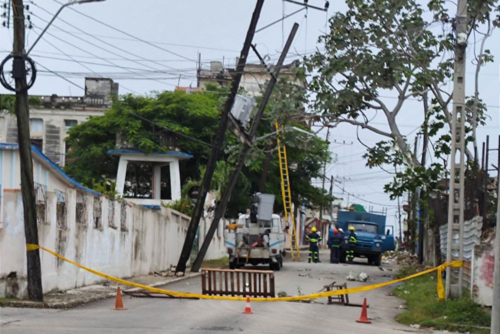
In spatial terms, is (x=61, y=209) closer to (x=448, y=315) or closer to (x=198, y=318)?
(x=198, y=318)

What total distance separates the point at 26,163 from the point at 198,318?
542cm

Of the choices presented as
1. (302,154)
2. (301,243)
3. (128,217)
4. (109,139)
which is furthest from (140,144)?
(301,243)

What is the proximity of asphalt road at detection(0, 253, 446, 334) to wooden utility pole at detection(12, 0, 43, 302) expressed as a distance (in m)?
1.16

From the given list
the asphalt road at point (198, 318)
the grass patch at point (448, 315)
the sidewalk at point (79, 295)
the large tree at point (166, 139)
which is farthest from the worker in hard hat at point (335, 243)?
the grass patch at point (448, 315)

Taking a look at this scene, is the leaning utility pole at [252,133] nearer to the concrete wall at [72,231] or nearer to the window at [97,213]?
the concrete wall at [72,231]

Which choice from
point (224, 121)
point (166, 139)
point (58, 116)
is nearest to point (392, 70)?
point (224, 121)

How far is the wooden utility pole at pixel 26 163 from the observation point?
1695cm

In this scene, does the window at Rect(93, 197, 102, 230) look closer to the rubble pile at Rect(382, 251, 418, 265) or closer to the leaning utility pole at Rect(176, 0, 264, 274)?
the leaning utility pole at Rect(176, 0, 264, 274)

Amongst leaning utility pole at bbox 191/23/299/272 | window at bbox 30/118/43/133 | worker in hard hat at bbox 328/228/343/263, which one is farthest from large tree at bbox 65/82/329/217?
window at bbox 30/118/43/133

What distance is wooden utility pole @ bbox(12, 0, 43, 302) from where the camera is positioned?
17.0m

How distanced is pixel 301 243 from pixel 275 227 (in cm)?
5614

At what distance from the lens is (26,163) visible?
17.3m

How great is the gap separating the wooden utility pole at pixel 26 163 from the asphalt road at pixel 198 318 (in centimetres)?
116

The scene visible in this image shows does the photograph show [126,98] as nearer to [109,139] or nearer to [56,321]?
[109,139]
